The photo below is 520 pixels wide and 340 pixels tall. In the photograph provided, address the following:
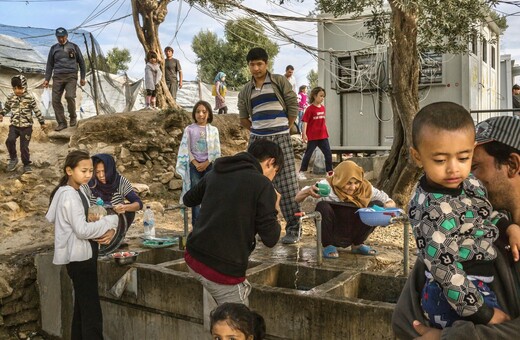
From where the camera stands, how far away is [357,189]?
179 inches

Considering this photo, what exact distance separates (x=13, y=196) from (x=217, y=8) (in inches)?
209

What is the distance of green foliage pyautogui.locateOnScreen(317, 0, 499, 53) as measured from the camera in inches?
231

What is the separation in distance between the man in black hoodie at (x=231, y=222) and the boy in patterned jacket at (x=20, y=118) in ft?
21.2

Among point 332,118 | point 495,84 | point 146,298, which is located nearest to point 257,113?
point 146,298

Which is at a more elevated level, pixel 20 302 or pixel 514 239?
pixel 514 239

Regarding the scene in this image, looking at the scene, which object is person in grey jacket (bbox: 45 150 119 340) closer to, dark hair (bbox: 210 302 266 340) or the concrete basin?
the concrete basin

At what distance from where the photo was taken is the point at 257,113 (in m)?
5.21

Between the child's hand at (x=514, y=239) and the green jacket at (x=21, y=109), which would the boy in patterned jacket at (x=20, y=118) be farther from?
the child's hand at (x=514, y=239)

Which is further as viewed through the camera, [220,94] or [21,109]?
[220,94]

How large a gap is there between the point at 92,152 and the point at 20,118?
1.41 meters

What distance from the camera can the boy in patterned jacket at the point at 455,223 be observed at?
4.80 ft

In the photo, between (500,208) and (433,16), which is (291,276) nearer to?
(500,208)

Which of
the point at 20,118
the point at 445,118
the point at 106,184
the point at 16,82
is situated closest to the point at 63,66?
the point at 16,82

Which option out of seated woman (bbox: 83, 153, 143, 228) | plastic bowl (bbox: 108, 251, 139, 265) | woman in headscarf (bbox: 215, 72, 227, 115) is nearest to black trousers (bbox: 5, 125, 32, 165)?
seated woman (bbox: 83, 153, 143, 228)
